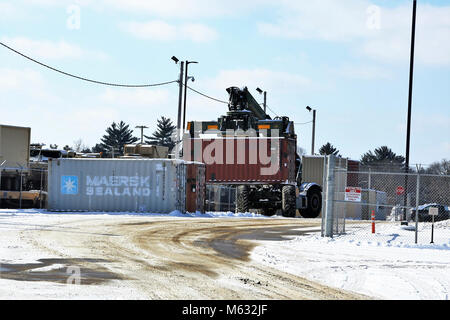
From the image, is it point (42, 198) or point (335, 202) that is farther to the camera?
point (42, 198)

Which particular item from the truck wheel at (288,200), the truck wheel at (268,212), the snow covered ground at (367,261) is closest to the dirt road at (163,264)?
the snow covered ground at (367,261)

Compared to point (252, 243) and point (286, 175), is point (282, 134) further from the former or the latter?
point (252, 243)

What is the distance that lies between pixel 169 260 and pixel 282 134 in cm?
1810

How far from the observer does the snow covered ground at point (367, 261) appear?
9.68m

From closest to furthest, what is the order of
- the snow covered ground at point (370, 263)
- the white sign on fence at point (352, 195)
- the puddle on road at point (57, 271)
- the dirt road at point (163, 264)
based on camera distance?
1. the dirt road at point (163, 264)
2. the puddle on road at point (57, 271)
3. the snow covered ground at point (370, 263)
4. the white sign on fence at point (352, 195)

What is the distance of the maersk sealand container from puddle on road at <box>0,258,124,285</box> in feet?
57.7

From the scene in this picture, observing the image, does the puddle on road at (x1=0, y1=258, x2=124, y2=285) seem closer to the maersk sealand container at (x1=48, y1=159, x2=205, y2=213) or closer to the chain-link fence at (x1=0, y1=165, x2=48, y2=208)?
the maersk sealand container at (x1=48, y1=159, x2=205, y2=213)

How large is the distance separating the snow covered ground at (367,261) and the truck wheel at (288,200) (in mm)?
10665

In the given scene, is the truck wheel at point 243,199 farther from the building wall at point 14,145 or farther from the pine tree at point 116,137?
the pine tree at point 116,137

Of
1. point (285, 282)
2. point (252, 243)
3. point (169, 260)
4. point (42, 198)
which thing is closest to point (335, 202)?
point (252, 243)

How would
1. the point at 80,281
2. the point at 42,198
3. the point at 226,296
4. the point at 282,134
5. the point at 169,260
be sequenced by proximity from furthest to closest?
the point at 42,198
the point at 282,134
the point at 169,260
the point at 80,281
the point at 226,296

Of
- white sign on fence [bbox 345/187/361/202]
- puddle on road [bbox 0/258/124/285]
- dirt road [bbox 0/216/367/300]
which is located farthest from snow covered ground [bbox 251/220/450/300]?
puddle on road [bbox 0/258/124/285]

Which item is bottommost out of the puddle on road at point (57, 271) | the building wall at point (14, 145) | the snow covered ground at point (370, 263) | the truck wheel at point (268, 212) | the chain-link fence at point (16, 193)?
the puddle on road at point (57, 271)

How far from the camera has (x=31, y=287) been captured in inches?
339
